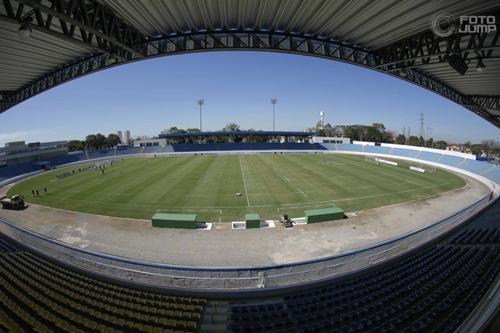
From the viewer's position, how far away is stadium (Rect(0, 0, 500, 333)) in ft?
24.5

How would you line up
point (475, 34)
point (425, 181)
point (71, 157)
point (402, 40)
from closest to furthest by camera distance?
point (475, 34), point (402, 40), point (425, 181), point (71, 157)

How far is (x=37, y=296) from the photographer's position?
8.34 meters

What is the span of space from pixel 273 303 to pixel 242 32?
13.5 metres

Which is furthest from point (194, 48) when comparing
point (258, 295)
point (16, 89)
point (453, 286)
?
point (16, 89)

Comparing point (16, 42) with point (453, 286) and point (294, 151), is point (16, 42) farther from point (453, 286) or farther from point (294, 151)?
point (294, 151)

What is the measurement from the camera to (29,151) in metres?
52.9

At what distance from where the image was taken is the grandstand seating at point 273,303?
688 cm

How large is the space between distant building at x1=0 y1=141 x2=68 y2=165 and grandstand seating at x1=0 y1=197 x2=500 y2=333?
52518 mm

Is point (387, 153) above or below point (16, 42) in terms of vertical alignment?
below

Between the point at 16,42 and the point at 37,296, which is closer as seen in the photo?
the point at 37,296

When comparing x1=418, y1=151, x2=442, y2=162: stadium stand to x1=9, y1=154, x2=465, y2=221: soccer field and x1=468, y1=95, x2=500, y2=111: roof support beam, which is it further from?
x1=468, y1=95, x2=500, y2=111: roof support beam

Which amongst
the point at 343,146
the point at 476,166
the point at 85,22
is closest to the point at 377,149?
the point at 343,146

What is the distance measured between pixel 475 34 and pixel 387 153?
59.4 meters

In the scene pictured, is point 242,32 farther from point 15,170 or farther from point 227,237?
point 15,170
